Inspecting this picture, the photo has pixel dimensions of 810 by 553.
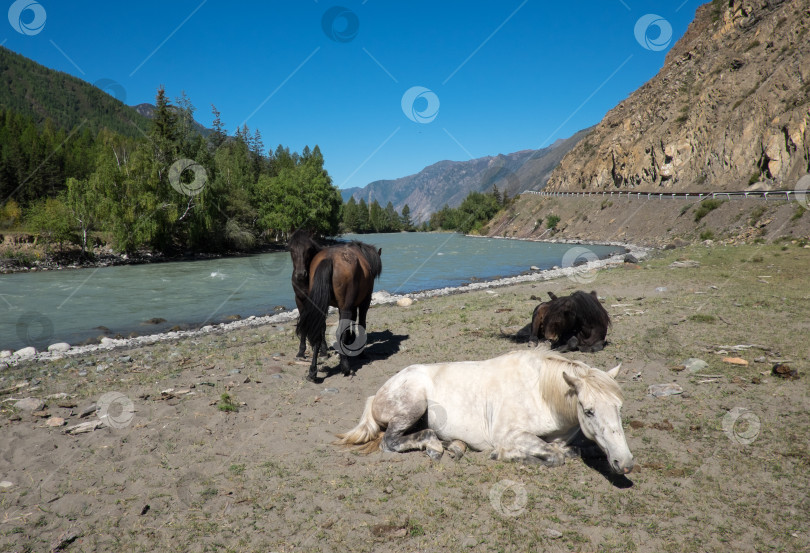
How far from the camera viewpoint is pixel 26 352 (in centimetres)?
1177

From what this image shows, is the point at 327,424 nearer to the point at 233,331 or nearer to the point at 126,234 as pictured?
the point at 233,331

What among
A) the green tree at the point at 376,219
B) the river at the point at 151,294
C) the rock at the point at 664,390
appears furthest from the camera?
the green tree at the point at 376,219

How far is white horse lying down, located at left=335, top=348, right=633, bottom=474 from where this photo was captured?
4629 millimetres

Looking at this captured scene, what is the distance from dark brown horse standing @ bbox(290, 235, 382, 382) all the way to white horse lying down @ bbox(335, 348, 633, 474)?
9.31ft

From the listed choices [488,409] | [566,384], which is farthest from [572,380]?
[488,409]

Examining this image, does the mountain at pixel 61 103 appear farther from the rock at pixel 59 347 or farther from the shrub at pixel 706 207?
the rock at pixel 59 347

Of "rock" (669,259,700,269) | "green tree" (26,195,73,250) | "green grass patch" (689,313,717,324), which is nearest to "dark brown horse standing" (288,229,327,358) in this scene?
"green grass patch" (689,313,717,324)

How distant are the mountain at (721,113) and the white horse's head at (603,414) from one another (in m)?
51.8

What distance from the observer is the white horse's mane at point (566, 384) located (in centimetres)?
412

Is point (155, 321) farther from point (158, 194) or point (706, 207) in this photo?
point (706, 207)

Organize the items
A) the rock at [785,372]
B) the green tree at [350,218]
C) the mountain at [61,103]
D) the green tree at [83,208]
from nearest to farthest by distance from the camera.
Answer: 1. the rock at [785,372]
2. the green tree at [83,208]
3. the green tree at [350,218]
4. the mountain at [61,103]

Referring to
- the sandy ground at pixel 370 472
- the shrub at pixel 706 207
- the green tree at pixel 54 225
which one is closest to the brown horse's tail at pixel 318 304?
the sandy ground at pixel 370 472

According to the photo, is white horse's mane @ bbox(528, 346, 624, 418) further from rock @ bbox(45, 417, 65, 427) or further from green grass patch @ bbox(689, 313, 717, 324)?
green grass patch @ bbox(689, 313, 717, 324)

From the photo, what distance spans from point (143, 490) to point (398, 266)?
3210cm
